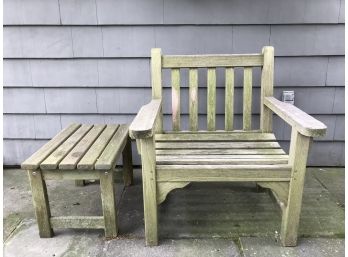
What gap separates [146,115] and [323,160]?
165 cm

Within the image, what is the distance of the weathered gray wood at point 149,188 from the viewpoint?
1403 millimetres

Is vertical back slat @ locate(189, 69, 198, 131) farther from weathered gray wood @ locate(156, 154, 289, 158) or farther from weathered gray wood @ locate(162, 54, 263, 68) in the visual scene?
weathered gray wood @ locate(156, 154, 289, 158)

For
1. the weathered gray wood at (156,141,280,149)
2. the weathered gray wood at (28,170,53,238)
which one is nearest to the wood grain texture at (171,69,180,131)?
the weathered gray wood at (156,141,280,149)

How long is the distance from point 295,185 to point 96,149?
102cm

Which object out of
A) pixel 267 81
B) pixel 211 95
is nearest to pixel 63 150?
pixel 211 95

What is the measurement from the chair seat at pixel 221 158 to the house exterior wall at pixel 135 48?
469 mm

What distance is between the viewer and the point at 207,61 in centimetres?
194

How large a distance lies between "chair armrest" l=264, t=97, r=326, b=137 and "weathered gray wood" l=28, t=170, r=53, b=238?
123 centimetres

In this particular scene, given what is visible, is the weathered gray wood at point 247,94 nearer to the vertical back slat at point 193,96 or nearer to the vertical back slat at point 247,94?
the vertical back slat at point 247,94

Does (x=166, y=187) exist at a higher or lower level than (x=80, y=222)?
higher

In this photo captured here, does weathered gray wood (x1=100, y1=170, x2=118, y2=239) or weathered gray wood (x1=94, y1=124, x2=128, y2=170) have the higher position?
weathered gray wood (x1=94, y1=124, x2=128, y2=170)

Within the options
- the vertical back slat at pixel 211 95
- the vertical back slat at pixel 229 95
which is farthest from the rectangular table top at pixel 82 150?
the vertical back slat at pixel 229 95

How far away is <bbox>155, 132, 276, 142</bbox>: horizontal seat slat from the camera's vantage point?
1.88 m

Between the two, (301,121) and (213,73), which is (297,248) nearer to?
(301,121)
